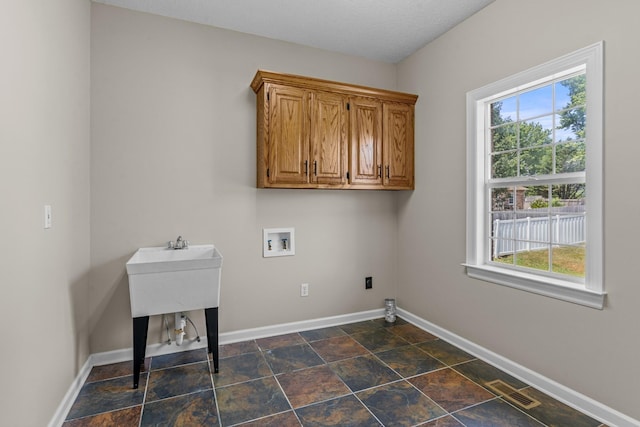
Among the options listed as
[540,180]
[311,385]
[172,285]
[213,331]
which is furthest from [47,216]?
[540,180]

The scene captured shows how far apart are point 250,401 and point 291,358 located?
0.61 metres

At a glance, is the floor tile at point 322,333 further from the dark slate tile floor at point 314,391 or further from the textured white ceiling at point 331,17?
the textured white ceiling at point 331,17

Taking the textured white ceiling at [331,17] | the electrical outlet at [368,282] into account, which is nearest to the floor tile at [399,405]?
the electrical outlet at [368,282]

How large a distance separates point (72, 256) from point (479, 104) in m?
3.11

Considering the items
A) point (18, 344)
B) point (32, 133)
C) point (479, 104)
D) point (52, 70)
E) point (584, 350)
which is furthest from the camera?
point (479, 104)

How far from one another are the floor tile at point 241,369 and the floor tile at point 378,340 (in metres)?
0.88

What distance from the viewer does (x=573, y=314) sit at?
2.02 meters

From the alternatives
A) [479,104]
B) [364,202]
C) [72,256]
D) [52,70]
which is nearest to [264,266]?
[364,202]

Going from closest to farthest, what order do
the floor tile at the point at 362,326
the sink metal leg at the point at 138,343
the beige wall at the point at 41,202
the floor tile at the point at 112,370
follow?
the beige wall at the point at 41,202
the sink metal leg at the point at 138,343
the floor tile at the point at 112,370
the floor tile at the point at 362,326

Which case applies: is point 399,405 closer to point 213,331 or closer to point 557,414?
point 557,414

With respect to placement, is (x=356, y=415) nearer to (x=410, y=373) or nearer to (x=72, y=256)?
(x=410, y=373)

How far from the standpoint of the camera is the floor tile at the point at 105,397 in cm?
200

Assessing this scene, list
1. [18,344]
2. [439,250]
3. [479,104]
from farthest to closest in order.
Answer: [439,250], [479,104], [18,344]

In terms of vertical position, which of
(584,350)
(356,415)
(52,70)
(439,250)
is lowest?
(356,415)
